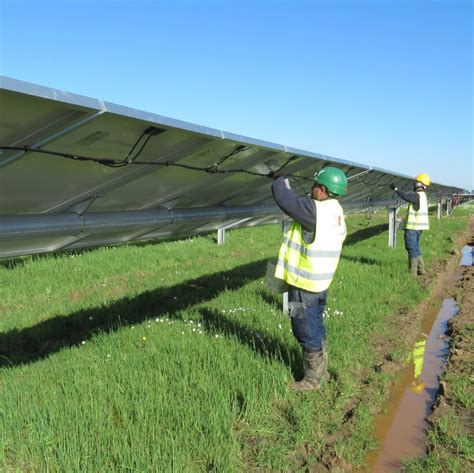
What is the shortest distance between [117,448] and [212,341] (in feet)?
6.30

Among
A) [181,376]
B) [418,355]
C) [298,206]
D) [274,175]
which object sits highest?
[274,175]

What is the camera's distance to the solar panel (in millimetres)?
2738

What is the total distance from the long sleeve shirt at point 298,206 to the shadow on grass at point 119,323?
4.22 feet

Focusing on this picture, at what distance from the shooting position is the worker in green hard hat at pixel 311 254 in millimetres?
3738

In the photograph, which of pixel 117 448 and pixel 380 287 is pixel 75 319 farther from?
pixel 380 287

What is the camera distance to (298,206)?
12.1 ft

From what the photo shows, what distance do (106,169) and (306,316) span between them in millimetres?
1846

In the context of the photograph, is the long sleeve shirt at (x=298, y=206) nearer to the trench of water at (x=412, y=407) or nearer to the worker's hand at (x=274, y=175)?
the worker's hand at (x=274, y=175)

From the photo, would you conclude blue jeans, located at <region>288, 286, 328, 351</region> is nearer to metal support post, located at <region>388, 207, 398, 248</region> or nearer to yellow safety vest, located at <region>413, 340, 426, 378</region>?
yellow safety vest, located at <region>413, 340, 426, 378</region>

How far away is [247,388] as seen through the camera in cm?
374

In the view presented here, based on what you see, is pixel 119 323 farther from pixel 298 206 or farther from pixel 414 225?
pixel 414 225

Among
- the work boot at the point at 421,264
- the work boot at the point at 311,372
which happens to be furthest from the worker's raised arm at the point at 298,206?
the work boot at the point at 421,264

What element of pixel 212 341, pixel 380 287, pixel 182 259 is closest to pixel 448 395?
pixel 212 341

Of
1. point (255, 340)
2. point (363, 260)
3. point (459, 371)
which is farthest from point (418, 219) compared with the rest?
point (255, 340)
